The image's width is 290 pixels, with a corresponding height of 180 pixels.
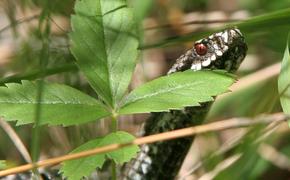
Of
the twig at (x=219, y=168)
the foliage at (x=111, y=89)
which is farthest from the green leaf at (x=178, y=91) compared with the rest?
the twig at (x=219, y=168)

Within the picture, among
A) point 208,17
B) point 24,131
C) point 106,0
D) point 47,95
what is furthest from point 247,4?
point 47,95

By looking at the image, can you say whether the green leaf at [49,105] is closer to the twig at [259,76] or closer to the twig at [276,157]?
the twig at [276,157]

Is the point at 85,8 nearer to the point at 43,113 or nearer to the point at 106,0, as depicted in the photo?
the point at 106,0

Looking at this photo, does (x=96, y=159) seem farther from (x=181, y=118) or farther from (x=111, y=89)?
(x=181, y=118)

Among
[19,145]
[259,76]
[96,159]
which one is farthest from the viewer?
[259,76]

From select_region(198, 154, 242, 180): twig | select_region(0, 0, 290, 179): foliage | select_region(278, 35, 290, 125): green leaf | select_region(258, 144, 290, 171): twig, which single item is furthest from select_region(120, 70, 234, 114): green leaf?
select_region(258, 144, 290, 171): twig

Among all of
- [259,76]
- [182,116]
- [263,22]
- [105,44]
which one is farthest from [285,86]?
[259,76]

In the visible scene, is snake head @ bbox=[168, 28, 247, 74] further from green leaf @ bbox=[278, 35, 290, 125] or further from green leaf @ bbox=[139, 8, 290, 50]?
green leaf @ bbox=[278, 35, 290, 125]
